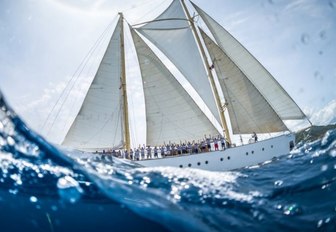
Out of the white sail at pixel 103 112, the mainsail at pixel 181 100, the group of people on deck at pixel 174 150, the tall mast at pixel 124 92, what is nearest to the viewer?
the group of people on deck at pixel 174 150

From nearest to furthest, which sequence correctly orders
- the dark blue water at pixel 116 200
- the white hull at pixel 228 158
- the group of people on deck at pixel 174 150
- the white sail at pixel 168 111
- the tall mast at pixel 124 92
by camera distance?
the dark blue water at pixel 116 200, the white hull at pixel 228 158, the group of people on deck at pixel 174 150, the tall mast at pixel 124 92, the white sail at pixel 168 111

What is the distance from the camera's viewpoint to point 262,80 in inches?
848

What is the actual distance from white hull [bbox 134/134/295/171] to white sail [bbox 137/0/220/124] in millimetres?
4167

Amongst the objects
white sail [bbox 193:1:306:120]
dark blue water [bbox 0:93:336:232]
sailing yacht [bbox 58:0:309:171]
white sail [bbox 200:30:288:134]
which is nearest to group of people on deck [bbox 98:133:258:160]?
sailing yacht [bbox 58:0:309:171]

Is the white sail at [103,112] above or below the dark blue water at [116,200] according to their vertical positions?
above

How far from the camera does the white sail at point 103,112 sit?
67.0ft

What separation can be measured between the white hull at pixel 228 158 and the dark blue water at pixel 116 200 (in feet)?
38.6

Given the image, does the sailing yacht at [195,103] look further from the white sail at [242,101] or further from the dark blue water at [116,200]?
the dark blue water at [116,200]

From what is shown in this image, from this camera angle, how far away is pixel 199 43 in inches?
904

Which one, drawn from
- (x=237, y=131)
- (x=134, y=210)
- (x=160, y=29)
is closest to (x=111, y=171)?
(x=134, y=210)

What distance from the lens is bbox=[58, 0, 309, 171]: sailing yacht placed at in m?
20.8

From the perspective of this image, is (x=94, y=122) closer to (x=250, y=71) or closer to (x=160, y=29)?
(x=160, y=29)

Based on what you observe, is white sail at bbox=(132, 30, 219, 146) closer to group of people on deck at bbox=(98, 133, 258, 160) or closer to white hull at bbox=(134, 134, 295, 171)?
group of people on deck at bbox=(98, 133, 258, 160)

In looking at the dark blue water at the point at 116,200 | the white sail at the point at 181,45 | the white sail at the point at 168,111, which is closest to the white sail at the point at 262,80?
the white sail at the point at 181,45
